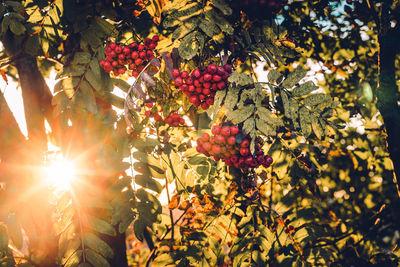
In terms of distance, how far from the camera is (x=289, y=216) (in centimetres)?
191

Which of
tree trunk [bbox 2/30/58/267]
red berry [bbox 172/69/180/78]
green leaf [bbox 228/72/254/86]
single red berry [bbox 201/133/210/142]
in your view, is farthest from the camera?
tree trunk [bbox 2/30/58/267]

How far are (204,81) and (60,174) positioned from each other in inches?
55.7

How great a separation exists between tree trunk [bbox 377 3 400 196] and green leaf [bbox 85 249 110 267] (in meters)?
2.00

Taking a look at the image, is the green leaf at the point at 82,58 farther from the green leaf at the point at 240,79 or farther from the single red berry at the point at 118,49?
the green leaf at the point at 240,79

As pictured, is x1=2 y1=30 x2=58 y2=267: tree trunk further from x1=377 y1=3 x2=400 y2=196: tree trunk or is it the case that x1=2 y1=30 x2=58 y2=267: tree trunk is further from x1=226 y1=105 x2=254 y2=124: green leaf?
x1=377 y1=3 x2=400 y2=196: tree trunk

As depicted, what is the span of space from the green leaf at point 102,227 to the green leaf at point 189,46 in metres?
1.19

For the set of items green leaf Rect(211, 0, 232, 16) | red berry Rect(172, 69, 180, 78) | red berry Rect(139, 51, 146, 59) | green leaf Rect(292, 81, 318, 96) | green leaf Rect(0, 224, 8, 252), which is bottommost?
green leaf Rect(0, 224, 8, 252)

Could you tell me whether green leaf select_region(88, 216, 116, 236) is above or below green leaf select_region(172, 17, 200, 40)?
below

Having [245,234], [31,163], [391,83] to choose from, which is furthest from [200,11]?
[31,163]

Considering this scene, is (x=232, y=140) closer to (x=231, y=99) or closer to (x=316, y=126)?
(x=231, y=99)

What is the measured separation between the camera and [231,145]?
4.85 ft

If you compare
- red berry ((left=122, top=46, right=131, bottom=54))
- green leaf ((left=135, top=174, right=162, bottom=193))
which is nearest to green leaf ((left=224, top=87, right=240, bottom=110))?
green leaf ((left=135, top=174, right=162, bottom=193))

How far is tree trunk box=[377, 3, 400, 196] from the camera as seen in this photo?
1633 millimetres

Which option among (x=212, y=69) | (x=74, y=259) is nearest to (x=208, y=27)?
(x=212, y=69)
